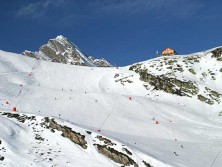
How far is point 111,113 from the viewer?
97.7 feet

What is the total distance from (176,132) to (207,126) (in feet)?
18.2

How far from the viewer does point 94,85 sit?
1788 inches

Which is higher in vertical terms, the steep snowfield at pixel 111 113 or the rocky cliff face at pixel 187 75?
the rocky cliff face at pixel 187 75

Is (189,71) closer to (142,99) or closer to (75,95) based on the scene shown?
(142,99)

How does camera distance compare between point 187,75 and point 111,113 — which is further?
point 187,75


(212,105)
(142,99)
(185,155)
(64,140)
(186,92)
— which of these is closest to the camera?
(64,140)

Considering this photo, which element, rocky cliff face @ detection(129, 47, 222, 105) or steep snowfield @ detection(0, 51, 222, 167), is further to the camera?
rocky cliff face @ detection(129, 47, 222, 105)

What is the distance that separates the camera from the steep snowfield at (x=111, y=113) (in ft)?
62.5

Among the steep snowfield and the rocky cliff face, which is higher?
the rocky cliff face

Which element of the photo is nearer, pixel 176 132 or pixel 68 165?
pixel 68 165

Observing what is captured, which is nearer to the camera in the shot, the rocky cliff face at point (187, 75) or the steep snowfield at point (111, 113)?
the steep snowfield at point (111, 113)

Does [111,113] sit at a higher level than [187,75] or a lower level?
lower

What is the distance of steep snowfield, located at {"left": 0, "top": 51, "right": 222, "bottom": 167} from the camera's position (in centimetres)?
1906

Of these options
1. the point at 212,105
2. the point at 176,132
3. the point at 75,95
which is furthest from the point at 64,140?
the point at 212,105
